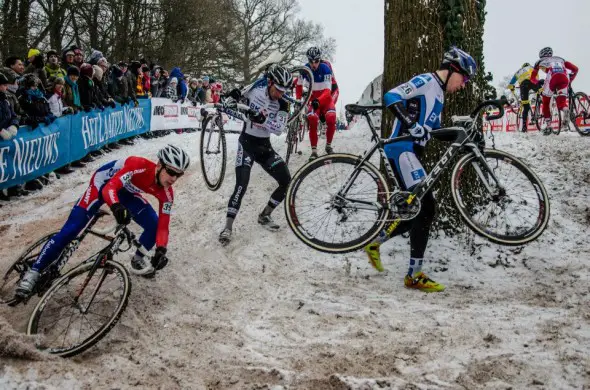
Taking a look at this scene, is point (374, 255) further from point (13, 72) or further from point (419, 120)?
point (13, 72)

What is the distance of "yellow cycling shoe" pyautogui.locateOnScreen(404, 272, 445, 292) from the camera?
4906 millimetres

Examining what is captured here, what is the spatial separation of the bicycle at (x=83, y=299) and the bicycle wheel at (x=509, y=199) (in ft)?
10.4

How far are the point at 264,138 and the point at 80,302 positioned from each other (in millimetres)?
3350

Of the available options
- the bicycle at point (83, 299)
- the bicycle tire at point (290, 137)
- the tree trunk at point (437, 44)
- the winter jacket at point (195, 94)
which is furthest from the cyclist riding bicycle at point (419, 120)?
the winter jacket at point (195, 94)

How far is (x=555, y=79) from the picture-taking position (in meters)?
10.9

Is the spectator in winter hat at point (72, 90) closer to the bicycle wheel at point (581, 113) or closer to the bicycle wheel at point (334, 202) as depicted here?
the bicycle wheel at point (334, 202)

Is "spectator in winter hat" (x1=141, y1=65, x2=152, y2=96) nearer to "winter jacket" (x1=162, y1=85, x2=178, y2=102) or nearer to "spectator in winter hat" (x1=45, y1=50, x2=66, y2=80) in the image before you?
"winter jacket" (x1=162, y1=85, x2=178, y2=102)

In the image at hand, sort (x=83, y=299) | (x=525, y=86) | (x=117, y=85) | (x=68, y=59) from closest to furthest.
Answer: (x=83, y=299) < (x=68, y=59) < (x=525, y=86) < (x=117, y=85)

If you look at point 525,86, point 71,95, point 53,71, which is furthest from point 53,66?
point 525,86

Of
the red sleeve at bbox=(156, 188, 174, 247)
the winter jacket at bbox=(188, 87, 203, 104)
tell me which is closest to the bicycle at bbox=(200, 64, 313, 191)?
the red sleeve at bbox=(156, 188, 174, 247)

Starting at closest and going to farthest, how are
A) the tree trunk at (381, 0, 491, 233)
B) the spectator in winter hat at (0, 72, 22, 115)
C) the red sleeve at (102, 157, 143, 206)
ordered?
1. the red sleeve at (102, 157, 143, 206)
2. the tree trunk at (381, 0, 491, 233)
3. the spectator in winter hat at (0, 72, 22, 115)

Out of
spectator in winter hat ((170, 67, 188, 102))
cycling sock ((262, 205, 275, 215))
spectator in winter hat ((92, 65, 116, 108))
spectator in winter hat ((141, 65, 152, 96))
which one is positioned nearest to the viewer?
cycling sock ((262, 205, 275, 215))

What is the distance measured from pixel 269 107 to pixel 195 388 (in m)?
4.23

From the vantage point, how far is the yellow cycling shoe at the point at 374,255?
532 cm
